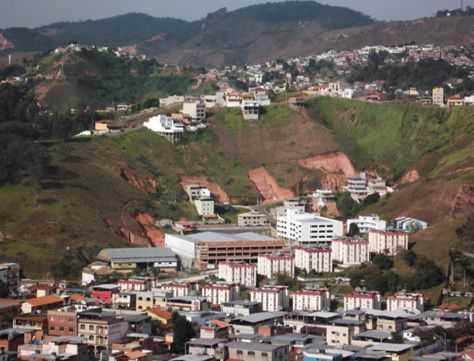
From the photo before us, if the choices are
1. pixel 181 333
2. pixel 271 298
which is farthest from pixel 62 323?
pixel 271 298

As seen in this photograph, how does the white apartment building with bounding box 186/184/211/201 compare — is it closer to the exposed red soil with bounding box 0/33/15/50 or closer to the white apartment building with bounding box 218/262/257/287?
the white apartment building with bounding box 218/262/257/287

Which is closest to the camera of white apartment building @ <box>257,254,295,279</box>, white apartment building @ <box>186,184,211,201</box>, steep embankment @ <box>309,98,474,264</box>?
white apartment building @ <box>257,254,295,279</box>

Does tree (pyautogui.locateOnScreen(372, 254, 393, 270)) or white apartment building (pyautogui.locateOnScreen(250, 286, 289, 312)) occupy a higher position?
tree (pyautogui.locateOnScreen(372, 254, 393, 270))

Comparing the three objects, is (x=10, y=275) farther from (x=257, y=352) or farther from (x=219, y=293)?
(x=257, y=352)

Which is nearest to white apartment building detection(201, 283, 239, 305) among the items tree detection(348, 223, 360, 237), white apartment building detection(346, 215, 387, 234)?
tree detection(348, 223, 360, 237)

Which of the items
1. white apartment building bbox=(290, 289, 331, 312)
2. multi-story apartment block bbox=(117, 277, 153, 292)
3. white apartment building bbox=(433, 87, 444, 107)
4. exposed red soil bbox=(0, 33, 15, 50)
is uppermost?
exposed red soil bbox=(0, 33, 15, 50)

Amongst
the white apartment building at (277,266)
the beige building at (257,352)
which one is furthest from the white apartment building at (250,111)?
the beige building at (257,352)
